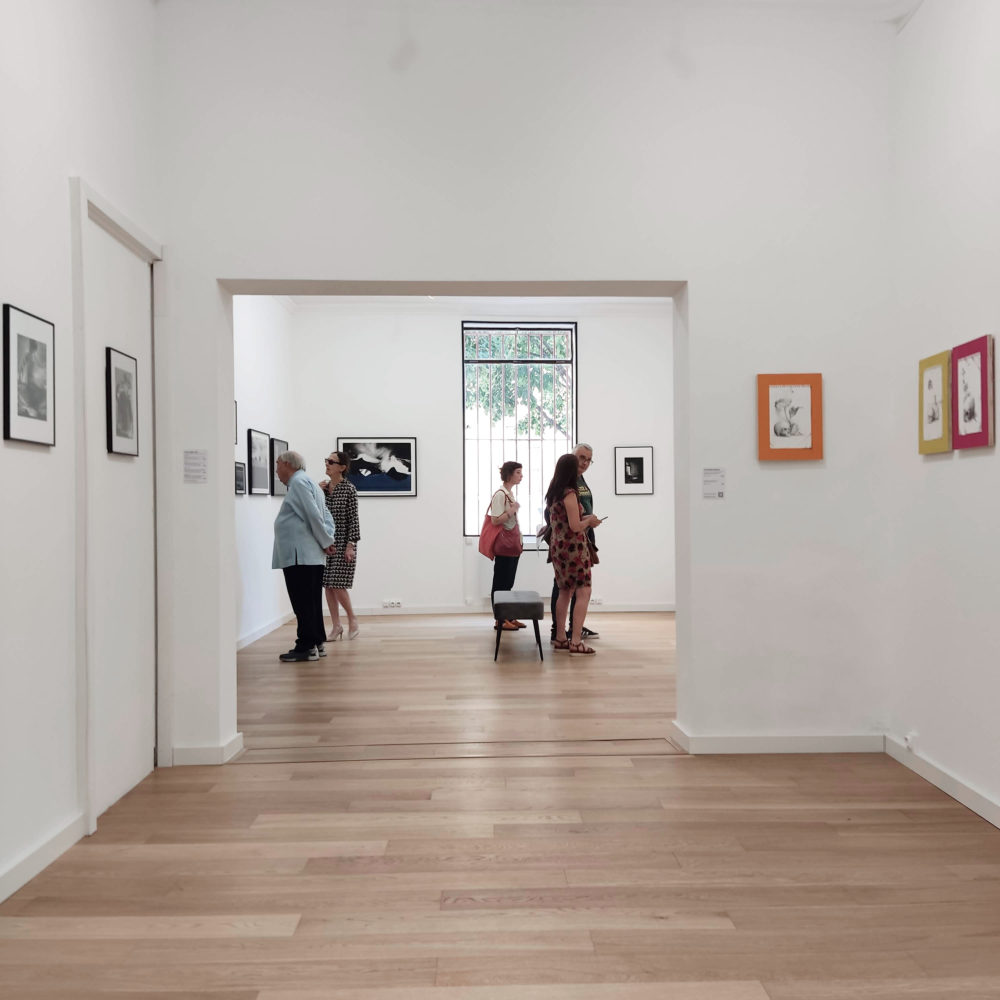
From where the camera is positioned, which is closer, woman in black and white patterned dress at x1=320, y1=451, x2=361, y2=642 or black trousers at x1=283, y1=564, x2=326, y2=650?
black trousers at x1=283, y1=564, x2=326, y2=650

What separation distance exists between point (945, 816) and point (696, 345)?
96.1 inches

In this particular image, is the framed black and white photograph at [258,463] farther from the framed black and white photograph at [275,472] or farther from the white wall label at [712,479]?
the white wall label at [712,479]

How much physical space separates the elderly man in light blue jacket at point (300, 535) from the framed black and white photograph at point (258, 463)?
3.78 feet

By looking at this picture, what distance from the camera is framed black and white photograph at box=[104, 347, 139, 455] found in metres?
3.69

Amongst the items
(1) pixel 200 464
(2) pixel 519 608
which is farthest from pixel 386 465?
(1) pixel 200 464

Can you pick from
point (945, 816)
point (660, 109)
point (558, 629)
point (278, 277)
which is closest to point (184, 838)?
point (278, 277)

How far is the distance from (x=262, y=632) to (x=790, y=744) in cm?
551

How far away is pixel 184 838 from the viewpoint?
331cm

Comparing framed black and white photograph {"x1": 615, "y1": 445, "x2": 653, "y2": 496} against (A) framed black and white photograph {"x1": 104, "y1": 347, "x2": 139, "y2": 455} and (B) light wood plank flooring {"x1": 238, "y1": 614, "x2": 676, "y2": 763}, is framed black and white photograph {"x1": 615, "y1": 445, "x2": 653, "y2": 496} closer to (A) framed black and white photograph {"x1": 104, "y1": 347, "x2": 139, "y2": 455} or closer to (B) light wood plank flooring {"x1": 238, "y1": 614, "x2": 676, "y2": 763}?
(B) light wood plank flooring {"x1": 238, "y1": 614, "x2": 676, "y2": 763}

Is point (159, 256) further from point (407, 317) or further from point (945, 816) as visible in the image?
point (407, 317)

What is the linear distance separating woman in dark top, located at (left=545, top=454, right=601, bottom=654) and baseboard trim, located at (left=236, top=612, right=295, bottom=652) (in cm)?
290

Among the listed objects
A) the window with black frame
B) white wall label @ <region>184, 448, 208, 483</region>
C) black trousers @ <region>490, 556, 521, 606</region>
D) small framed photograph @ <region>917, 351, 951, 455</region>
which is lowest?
black trousers @ <region>490, 556, 521, 606</region>

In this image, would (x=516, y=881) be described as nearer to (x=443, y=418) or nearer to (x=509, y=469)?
(x=509, y=469)

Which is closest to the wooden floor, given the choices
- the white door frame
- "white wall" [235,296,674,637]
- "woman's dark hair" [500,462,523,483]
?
the white door frame
